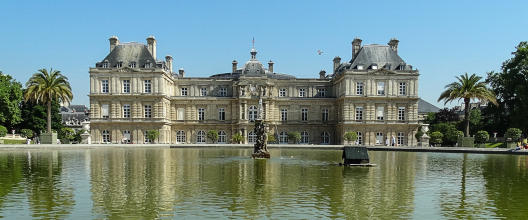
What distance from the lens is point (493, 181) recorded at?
20266mm

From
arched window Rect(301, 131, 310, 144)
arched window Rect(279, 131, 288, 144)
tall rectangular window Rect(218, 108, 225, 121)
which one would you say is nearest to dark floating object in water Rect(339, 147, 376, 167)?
arched window Rect(279, 131, 288, 144)

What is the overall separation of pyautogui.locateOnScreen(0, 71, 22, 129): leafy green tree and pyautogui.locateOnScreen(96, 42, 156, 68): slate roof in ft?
37.4

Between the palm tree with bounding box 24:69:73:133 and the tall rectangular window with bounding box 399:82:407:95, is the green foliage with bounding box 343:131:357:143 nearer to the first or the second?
the tall rectangular window with bounding box 399:82:407:95

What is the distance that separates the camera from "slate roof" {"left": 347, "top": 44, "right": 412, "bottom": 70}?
7050cm

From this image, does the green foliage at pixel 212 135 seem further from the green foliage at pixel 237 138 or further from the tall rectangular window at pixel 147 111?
the tall rectangular window at pixel 147 111

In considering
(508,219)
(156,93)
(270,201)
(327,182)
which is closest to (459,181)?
(327,182)

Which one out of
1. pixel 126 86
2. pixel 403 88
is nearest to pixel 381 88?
pixel 403 88

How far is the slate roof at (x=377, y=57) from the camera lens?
2776 inches

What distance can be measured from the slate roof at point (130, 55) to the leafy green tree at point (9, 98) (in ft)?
37.4

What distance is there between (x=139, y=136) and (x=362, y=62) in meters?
34.2

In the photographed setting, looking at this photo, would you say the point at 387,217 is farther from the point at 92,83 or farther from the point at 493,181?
the point at 92,83

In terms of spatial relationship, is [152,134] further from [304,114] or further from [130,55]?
[304,114]

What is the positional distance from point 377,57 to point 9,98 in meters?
52.6

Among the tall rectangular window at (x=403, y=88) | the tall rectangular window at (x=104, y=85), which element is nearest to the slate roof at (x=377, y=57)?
the tall rectangular window at (x=403, y=88)
